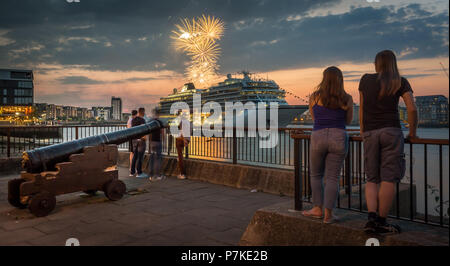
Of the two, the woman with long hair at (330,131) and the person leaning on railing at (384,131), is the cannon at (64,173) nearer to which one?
the woman with long hair at (330,131)

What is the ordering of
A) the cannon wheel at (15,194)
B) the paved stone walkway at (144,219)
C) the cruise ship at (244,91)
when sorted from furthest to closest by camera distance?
the cruise ship at (244,91) → the cannon wheel at (15,194) → the paved stone walkway at (144,219)

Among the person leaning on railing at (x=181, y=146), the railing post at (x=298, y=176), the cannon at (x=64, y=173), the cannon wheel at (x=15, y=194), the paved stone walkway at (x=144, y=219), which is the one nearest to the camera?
the railing post at (x=298, y=176)

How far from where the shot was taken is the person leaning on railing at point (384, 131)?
305 cm

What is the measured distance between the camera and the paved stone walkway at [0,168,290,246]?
4.32 metres

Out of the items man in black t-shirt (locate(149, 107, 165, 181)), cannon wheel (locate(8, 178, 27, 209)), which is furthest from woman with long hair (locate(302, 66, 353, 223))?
man in black t-shirt (locate(149, 107, 165, 181))

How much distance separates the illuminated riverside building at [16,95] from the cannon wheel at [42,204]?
10103 cm

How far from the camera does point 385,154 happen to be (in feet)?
10.2

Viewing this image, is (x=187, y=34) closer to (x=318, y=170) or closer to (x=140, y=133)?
(x=140, y=133)

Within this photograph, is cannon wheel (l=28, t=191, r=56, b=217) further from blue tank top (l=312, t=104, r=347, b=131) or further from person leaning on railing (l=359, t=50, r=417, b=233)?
person leaning on railing (l=359, t=50, r=417, b=233)

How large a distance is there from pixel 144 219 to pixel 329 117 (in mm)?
3204

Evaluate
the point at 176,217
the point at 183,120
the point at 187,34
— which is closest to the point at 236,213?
the point at 176,217

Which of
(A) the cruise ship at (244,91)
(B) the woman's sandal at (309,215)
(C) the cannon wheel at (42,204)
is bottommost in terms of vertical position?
(C) the cannon wheel at (42,204)

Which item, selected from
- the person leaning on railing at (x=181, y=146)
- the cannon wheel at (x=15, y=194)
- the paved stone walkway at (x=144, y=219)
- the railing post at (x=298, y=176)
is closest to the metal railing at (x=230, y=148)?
the person leaning on railing at (x=181, y=146)
